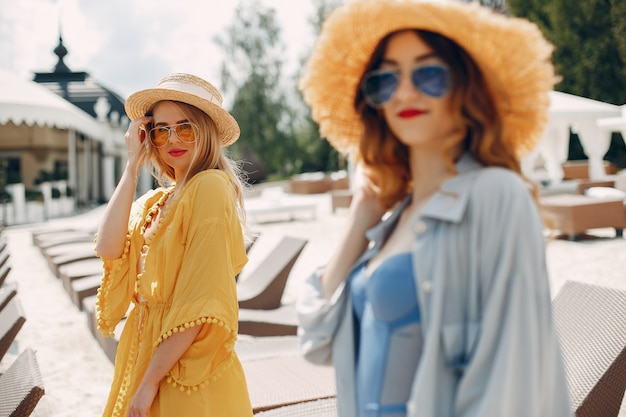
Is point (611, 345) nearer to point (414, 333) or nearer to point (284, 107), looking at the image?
point (414, 333)

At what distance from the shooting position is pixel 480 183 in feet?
4.02

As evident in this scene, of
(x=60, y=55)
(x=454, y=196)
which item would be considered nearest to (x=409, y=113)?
(x=454, y=196)

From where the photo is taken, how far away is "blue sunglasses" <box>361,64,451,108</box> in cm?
130

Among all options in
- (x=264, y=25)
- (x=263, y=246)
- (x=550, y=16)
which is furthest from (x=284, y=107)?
(x=263, y=246)

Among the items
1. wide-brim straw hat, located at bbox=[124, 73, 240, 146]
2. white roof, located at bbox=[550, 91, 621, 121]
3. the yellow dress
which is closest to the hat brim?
wide-brim straw hat, located at bbox=[124, 73, 240, 146]

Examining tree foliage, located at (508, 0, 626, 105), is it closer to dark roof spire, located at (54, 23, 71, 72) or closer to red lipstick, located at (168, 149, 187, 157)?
dark roof spire, located at (54, 23, 71, 72)

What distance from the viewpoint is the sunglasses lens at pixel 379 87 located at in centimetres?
137

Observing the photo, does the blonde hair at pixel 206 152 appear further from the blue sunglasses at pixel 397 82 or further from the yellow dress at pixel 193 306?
the blue sunglasses at pixel 397 82

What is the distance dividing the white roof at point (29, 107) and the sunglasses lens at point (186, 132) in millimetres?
17097

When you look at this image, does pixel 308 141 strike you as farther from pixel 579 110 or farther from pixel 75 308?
pixel 75 308

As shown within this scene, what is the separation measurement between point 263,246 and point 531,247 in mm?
11295

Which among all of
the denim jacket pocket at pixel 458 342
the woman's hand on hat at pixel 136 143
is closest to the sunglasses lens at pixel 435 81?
the denim jacket pocket at pixel 458 342

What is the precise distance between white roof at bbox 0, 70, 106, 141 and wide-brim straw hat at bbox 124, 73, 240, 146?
16.9 m

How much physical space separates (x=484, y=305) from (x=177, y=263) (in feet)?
3.68
